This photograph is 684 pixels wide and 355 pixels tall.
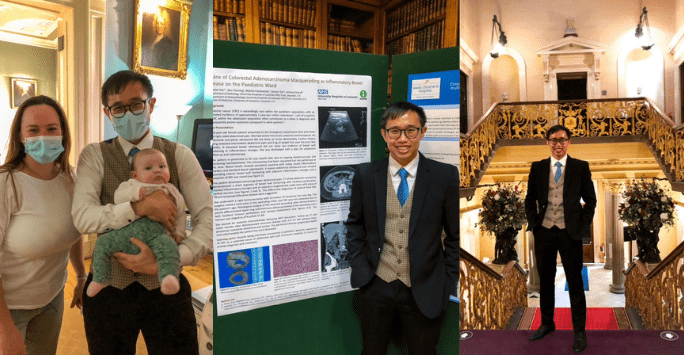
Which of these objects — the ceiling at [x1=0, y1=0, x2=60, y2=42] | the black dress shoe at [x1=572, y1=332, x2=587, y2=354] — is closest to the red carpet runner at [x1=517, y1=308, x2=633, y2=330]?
the black dress shoe at [x1=572, y1=332, x2=587, y2=354]

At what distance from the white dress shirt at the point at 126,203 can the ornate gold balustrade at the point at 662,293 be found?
13.3ft

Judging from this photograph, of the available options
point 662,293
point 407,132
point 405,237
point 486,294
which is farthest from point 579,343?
point 407,132

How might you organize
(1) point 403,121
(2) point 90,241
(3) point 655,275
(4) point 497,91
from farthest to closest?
1. (4) point 497,91
2. (3) point 655,275
3. (1) point 403,121
4. (2) point 90,241

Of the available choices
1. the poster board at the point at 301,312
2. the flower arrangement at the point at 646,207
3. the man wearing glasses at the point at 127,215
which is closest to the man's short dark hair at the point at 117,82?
the man wearing glasses at the point at 127,215

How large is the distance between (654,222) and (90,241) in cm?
666

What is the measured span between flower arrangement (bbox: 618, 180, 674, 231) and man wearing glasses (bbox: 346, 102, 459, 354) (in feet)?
17.4

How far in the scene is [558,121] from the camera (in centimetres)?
759

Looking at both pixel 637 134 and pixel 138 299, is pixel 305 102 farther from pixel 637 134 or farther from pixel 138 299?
pixel 637 134

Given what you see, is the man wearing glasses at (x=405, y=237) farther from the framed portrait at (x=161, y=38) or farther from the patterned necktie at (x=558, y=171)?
the patterned necktie at (x=558, y=171)

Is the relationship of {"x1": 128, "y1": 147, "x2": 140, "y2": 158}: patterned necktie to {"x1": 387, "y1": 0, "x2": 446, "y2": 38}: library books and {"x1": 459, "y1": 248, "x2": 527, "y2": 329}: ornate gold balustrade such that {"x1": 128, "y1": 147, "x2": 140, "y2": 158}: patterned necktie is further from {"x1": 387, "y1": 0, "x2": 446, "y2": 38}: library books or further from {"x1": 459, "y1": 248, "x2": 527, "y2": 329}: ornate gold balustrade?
{"x1": 459, "y1": 248, "x2": 527, "y2": 329}: ornate gold balustrade

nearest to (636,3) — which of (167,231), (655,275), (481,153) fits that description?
(481,153)

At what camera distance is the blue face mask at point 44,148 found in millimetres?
1230

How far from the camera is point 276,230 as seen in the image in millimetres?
1869

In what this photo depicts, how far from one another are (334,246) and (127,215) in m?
0.94
